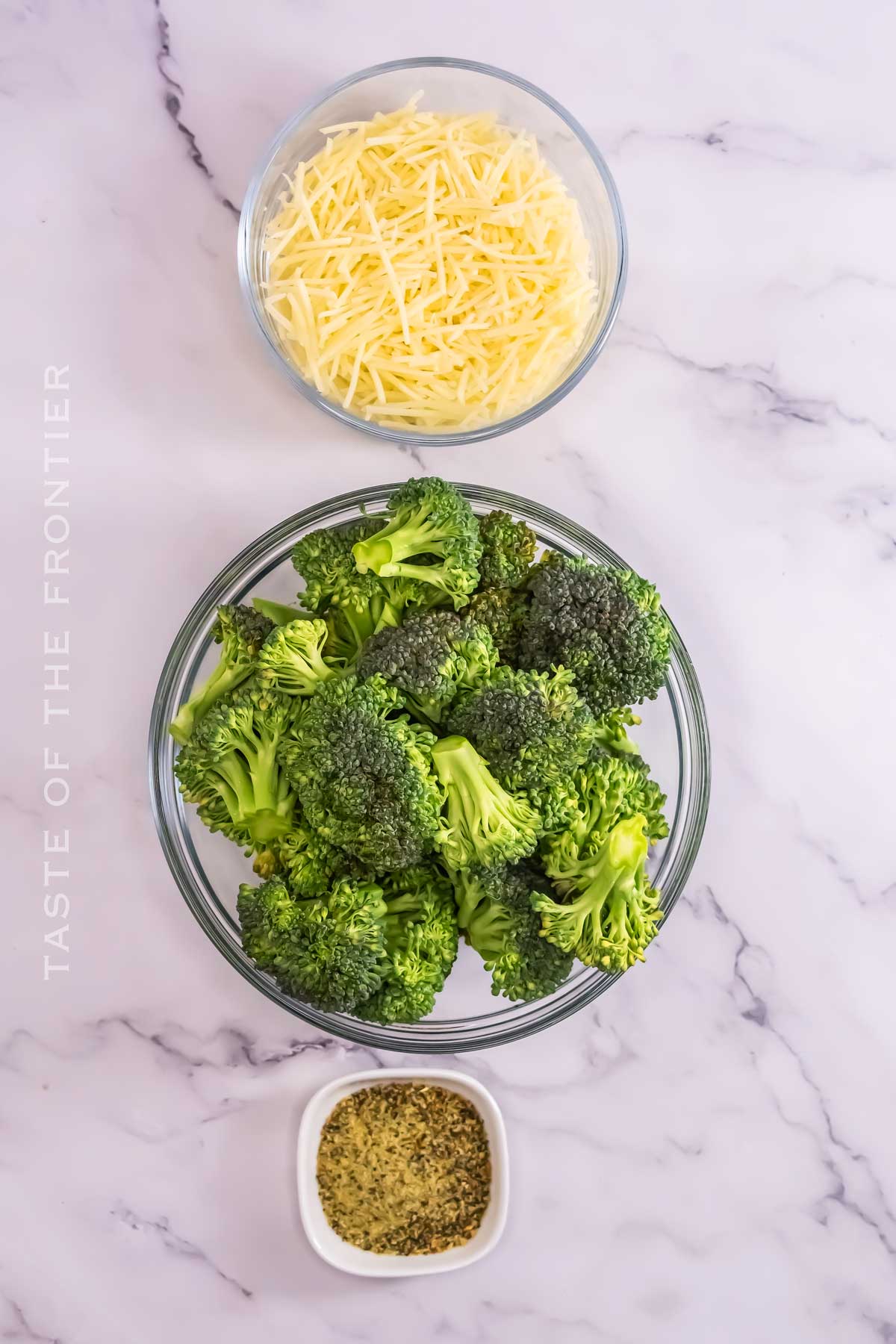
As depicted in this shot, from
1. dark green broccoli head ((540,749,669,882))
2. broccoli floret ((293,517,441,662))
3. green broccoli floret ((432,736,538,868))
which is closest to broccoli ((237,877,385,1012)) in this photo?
green broccoli floret ((432,736,538,868))

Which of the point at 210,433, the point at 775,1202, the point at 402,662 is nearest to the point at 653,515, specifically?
the point at 402,662

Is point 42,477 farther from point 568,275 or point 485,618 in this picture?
point 568,275

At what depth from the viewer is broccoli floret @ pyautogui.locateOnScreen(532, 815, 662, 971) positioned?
1.51 meters

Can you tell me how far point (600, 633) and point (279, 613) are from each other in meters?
0.55

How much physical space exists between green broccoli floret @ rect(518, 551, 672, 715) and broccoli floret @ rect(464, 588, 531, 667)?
0.04 metres

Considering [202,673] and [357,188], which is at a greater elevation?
[357,188]

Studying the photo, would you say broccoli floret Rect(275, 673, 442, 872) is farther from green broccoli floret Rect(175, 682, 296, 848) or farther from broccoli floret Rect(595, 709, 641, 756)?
broccoli floret Rect(595, 709, 641, 756)

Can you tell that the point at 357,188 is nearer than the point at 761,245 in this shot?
Yes

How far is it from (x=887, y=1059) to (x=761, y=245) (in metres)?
1.63

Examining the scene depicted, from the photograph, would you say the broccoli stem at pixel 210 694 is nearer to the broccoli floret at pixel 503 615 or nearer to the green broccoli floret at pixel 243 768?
the green broccoli floret at pixel 243 768

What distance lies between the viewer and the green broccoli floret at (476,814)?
147 cm

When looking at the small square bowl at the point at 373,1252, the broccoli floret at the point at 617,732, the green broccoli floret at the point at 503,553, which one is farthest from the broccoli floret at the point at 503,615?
the small square bowl at the point at 373,1252

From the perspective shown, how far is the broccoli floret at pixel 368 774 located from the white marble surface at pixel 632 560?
541 mm

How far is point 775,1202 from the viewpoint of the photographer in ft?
6.41
